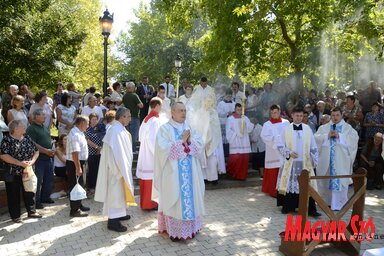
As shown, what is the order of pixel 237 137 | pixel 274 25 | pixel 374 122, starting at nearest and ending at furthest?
pixel 237 137 < pixel 374 122 < pixel 274 25

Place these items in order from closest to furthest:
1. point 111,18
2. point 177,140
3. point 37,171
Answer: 1. point 177,140
2. point 37,171
3. point 111,18

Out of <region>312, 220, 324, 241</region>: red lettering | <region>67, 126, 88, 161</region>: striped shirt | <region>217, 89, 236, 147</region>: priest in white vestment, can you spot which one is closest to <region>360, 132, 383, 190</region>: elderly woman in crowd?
<region>217, 89, 236, 147</region>: priest in white vestment

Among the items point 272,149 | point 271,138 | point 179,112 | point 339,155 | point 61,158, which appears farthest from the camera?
point 272,149

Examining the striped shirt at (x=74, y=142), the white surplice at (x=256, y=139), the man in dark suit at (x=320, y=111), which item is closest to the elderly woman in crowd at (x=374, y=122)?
the man in dark suit at (x=320, y=111)

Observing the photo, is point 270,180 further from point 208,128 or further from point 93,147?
point 93,147

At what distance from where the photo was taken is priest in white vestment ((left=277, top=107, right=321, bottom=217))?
23.5ft

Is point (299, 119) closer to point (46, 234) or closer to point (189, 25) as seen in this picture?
point (46, 234)

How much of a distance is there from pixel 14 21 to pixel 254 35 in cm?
896

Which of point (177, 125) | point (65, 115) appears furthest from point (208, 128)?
point (65, 115)

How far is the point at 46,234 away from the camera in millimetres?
6117

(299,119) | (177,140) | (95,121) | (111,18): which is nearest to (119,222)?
(177,140)

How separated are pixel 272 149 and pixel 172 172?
368cm

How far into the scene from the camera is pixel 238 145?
9.80 metres

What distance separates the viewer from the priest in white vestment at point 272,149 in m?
8.42
